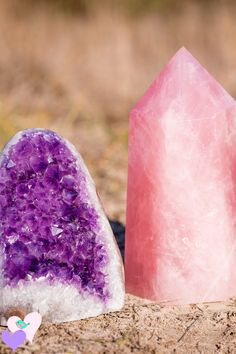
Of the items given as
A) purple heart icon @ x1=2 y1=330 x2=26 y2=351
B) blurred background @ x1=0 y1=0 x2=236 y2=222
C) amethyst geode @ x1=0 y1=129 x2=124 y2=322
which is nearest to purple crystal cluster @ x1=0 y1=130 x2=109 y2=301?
amethyst geode @ x1=0 y1=129 x2=124 y2=322

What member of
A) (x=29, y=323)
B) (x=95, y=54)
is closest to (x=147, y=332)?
(x=29, y=323)

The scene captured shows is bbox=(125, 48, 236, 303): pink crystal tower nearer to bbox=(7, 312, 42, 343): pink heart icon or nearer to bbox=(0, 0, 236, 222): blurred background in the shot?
bbox=(7, 312, 42, 343): pink heart icon

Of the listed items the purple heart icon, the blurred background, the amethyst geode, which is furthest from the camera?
the blurred background

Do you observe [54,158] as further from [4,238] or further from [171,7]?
[171,7]

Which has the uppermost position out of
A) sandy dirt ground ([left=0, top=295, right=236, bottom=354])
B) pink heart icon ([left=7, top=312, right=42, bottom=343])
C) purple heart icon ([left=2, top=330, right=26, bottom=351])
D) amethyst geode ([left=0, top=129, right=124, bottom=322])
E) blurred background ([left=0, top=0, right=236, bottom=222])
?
blurred background ([left=0, top=0, right=236, bottom=222])

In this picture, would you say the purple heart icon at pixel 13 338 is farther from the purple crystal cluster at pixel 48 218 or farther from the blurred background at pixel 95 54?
the blurred background at pixel 95 54

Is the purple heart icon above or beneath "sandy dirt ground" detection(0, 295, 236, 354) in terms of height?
above
